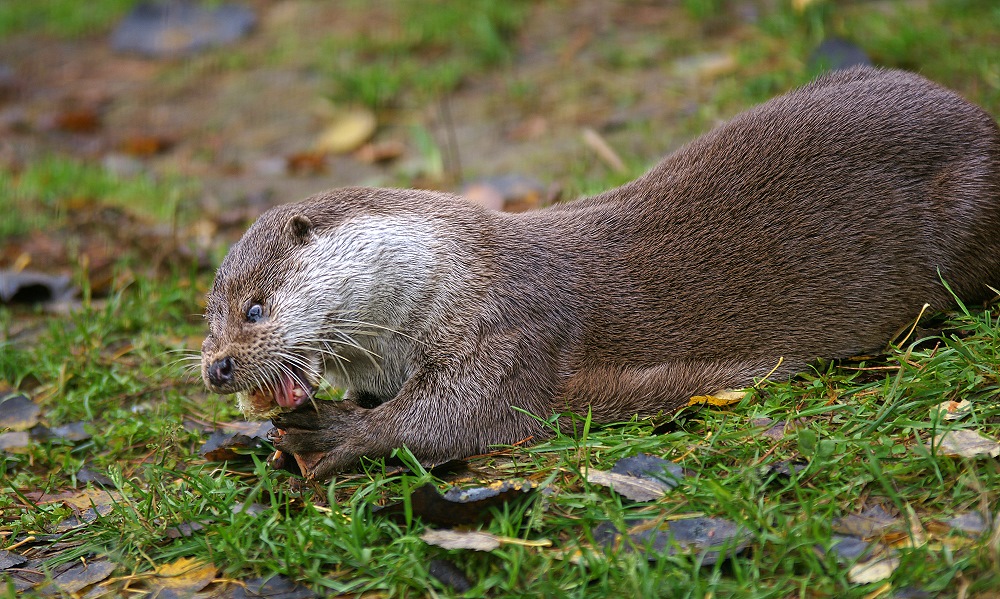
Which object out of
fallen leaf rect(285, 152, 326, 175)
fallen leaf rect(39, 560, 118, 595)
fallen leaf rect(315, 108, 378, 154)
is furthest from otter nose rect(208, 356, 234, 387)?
fallen leaf rect(315, 108, 378, 154)

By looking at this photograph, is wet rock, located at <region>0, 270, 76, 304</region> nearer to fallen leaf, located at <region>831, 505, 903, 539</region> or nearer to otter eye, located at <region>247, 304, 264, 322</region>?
otter eye, located at <region>247, 304, 264, 322</region>

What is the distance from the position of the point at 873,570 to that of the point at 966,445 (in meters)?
0.40

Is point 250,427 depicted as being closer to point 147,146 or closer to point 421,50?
point 147,146

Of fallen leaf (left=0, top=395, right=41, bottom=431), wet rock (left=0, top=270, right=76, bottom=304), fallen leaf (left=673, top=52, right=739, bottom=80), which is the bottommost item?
fallen leaf (left=0, top=395, right=41, bottom=431)

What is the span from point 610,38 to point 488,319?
3.30m

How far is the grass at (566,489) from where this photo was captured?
1875mm

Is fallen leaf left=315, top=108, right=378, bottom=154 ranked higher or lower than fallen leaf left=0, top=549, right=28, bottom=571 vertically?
higher

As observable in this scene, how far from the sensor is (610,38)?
5418mm

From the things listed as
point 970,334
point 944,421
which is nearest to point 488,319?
point 944,421

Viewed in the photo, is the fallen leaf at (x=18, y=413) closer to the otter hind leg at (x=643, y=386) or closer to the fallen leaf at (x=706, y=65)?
the otter hind leg at (x=643, y=386)

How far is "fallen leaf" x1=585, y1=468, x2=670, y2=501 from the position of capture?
2092 millimetres

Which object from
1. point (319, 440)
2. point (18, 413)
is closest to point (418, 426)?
point (319, 440)

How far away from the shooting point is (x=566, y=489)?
2.17m

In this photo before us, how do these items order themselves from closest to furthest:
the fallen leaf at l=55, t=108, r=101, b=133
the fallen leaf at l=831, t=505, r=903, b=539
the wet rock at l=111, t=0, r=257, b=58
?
the fallen leaf at l=831, t=505, r=903, b=539 < the fallen leaf at l=55, t=108, r=101, b=133 < the wet rock at l=111, t=0, r=257, b=58
